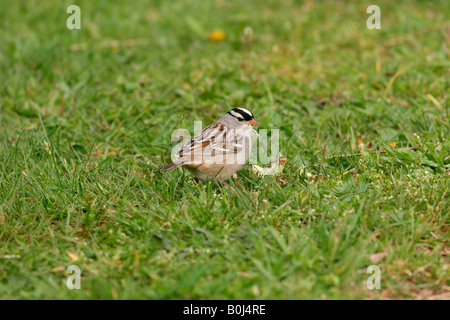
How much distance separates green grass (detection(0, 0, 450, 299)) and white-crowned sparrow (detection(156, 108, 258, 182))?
8.4 inches

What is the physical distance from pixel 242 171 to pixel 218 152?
52 cm

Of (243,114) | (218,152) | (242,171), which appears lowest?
(242,171)

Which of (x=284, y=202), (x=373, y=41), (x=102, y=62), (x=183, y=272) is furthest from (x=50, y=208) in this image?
(x=373, y=41)

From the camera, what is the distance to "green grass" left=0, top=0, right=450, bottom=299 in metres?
4.20

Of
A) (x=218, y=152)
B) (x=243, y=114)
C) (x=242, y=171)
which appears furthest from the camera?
(x=243, y=114)

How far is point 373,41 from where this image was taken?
29.5 feet

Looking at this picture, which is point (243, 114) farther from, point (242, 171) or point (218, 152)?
point (218, 152)

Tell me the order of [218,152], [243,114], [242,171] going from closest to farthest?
1. [218,152]
2. [242,171]
3. [243,114]

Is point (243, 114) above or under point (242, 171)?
above

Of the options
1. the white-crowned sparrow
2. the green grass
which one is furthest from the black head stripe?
the green grass

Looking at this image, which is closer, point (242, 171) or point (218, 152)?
point (218, 152)

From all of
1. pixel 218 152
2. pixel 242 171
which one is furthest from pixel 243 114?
pixel 218 152

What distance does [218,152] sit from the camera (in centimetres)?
525

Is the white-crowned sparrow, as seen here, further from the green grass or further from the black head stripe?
the green grass
